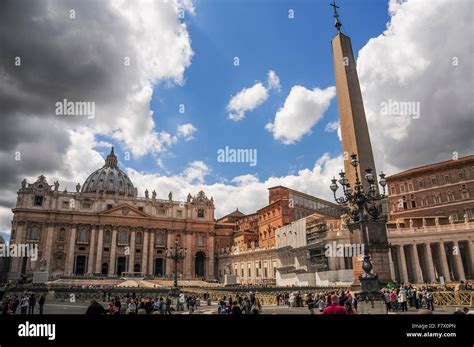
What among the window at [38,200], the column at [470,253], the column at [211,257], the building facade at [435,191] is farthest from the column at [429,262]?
the window at [38,200]

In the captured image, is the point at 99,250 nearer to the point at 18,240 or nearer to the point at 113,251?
the point at 113,251

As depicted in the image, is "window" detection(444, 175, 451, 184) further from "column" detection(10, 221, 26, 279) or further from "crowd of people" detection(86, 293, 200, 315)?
"column" detection(10, 221, 26, 279)

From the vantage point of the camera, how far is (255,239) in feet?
217

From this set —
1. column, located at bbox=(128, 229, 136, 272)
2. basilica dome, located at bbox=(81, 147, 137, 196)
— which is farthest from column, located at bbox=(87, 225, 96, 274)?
basilica dome, located at bbox=(81, 147, 137, 196)

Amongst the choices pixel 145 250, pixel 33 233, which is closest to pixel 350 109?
pixel 145 250

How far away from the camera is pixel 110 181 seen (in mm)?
89125

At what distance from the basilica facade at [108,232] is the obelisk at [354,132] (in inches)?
1738

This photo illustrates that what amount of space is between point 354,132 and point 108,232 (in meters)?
56.2

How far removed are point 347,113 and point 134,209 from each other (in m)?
54.5

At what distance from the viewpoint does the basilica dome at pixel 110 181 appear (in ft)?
288

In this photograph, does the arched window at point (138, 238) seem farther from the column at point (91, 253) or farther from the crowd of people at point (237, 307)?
the crowd of people at point (237, 307)

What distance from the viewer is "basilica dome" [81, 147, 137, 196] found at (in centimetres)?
8775
